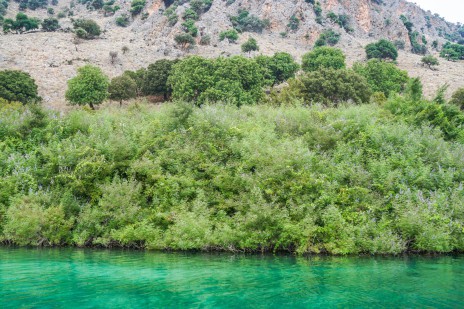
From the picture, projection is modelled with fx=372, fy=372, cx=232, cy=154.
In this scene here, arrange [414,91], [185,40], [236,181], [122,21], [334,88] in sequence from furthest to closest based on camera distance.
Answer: [122,21] → [185,40] → [334,88] → [414,91] → [236,181]

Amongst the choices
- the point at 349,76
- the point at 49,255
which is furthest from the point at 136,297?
the point at 349,76

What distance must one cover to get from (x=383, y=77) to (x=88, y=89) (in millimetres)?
51782

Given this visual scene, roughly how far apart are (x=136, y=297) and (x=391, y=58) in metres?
101

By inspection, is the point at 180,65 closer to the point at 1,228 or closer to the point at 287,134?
the point at 287,134

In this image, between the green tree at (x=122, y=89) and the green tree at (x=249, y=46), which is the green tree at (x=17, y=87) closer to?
the green tree at (x=122, y=89)

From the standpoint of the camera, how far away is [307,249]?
56.1 ft

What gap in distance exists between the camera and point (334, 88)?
51.8 metres

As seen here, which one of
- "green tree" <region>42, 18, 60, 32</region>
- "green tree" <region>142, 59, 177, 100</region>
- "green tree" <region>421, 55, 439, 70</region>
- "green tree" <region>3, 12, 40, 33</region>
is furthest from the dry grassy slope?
"green tree" <region>142, 59, 177, 100</region>

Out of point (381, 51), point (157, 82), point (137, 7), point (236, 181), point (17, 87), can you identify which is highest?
point (137, 7)

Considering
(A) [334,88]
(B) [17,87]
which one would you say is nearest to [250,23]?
(A) [334,88]

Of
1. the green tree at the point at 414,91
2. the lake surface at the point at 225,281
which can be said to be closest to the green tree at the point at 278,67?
the green tree at the point at 414,91

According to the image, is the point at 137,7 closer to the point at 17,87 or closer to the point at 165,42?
the point at 165,42

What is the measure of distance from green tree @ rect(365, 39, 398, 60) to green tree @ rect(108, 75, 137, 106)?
207 ft

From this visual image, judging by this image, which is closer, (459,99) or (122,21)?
(459,99)
